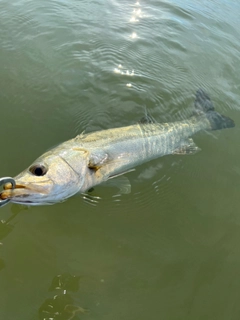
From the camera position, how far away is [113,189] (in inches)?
187

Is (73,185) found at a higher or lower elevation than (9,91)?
higher

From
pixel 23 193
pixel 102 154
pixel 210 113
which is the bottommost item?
pixel 23 193

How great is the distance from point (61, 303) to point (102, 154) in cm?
192

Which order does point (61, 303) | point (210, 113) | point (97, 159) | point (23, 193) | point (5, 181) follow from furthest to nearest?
point (210, 113), point (97, 159), point (61, 303), point (23, 193), point (5, 181)

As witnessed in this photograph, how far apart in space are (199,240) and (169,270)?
0.65 meters

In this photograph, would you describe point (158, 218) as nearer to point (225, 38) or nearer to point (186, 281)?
point (186, 281)

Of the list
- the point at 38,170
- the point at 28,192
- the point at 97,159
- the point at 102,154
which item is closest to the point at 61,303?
the point at 28,192

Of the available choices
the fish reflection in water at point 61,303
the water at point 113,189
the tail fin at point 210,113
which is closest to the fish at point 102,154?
the tail fin at point 210,113

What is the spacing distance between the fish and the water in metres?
0.26

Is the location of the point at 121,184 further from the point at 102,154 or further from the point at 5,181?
the point at 5,181

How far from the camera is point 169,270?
4152 mm

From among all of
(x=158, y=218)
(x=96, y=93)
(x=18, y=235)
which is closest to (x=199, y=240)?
(x=158, y=218)

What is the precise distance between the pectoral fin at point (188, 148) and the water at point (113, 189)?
131 mm

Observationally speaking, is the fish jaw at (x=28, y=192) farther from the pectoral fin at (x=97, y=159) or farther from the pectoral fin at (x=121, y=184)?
the pectoral fin at (x=121, y=184)
